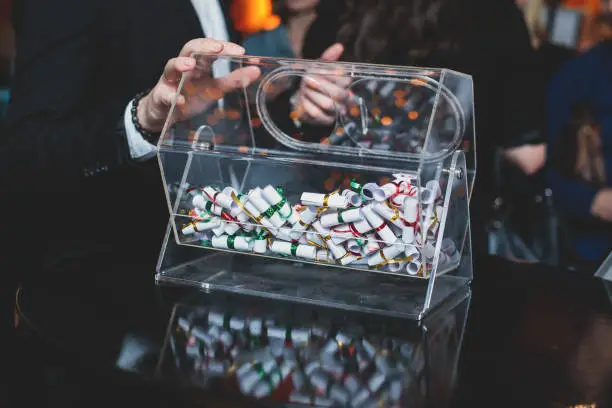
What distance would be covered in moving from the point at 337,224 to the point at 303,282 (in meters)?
0.19

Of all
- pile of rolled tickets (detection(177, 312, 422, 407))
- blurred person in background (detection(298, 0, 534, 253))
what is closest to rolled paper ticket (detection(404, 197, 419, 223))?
pile of rolled tickets (detection(177, 312, 422, 407))

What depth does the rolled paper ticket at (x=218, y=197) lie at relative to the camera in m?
1.29

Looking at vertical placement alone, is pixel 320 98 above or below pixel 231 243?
above

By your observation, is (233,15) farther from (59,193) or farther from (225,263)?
(225,263)

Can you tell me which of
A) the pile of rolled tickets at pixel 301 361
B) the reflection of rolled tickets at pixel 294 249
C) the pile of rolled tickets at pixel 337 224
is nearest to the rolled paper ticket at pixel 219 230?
the pile of rolled tickets at pixel 337 224

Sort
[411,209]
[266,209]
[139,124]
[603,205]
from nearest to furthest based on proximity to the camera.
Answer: [411,209] < [266,209] < [139,124] < [603,205]

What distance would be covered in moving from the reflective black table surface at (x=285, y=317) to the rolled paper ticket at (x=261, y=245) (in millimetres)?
128

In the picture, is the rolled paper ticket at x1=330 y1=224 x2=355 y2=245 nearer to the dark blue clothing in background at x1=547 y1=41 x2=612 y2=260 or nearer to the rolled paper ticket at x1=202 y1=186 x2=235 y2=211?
the rolled paper ticket at x1=202 y1=186 x2=235 y2=211

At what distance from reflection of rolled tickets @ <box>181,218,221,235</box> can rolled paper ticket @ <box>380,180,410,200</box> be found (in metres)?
0.35

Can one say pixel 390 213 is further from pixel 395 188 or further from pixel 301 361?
pixel 301 361

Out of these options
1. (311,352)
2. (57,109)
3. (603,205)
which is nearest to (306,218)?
(311,352)

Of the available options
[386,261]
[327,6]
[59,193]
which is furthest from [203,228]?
[327,6]

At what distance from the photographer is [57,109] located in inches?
63.9

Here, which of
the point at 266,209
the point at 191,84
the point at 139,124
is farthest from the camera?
the point at 139,124
